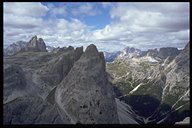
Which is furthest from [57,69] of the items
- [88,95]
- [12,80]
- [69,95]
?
[88,95]

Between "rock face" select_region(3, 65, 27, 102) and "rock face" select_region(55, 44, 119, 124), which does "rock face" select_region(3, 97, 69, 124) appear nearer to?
"rock face" select_region(55, 44, 119, 124)

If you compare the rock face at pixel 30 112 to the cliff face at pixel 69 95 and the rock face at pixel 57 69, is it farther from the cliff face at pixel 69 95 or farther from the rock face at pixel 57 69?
the rock face at pixel 57 69

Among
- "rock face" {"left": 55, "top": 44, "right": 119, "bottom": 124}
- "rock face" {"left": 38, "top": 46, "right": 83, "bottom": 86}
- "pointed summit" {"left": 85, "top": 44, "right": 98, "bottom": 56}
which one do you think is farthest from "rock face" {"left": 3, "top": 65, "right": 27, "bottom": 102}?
"pointed summit" {"left": 85, "top": 44, "right": 98, "bottom": 56}

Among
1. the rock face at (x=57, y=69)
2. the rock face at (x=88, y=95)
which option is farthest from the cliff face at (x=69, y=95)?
the rock face at (x=57, y=69)

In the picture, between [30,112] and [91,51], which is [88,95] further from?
[30,112]

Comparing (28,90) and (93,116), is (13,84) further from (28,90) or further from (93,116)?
(93,116)
